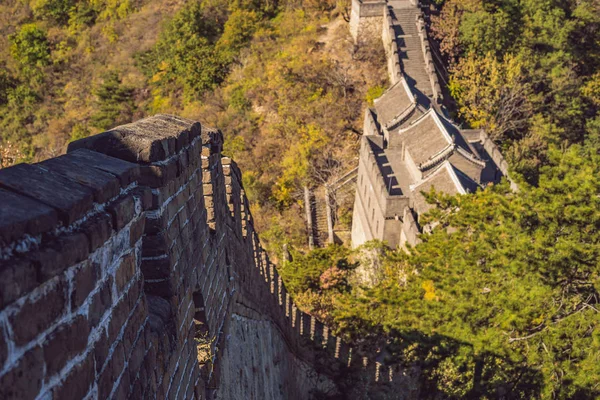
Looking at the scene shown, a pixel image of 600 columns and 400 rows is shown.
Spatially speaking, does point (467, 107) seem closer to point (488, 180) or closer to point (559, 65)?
point (559, 65)

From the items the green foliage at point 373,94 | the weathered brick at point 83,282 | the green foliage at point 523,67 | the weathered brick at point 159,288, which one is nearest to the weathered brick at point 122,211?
the weathered brick at point 83,282

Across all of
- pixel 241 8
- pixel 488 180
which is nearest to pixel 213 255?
pixel 488 180

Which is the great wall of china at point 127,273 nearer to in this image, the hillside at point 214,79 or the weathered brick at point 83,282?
the weathered brick at point 83,282

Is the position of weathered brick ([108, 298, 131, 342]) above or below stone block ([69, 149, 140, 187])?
below

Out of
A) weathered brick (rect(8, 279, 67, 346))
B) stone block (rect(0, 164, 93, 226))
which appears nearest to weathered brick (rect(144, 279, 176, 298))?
stone block (rect(0, 164, 93, 226))

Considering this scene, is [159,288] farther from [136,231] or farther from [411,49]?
[411,49]

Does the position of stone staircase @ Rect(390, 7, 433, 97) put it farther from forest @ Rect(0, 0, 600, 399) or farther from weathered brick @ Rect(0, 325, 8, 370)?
weathered brick @ Rect(0, 325, 8, 370)

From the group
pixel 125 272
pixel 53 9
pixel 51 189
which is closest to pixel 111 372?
pixel 125 272
